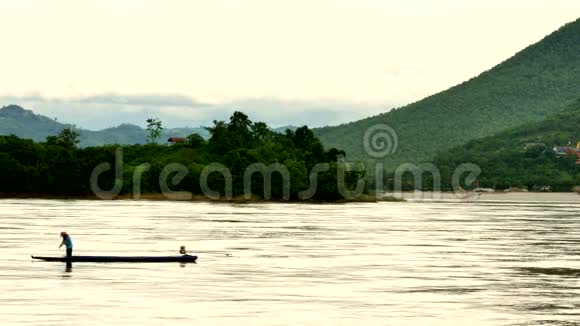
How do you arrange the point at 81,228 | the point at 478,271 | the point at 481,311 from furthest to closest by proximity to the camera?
the point at 81,228 < the point at 478,271 < the point at 481,311

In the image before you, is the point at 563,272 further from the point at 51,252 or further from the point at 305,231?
the point at 305,231

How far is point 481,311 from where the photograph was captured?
50.5 m

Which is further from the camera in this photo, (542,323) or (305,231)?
(305,231)

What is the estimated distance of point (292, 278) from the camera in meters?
62.4

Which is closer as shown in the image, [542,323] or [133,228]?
[542,323]

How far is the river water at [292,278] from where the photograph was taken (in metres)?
48.0

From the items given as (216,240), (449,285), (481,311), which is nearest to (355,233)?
(216,240)

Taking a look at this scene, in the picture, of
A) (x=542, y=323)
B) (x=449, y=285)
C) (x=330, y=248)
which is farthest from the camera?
(x=330, y=248)

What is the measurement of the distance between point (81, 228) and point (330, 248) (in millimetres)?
27719

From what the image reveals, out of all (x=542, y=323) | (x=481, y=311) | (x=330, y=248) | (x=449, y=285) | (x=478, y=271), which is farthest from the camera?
(x=330, y=248)

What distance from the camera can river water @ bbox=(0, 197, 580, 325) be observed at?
4797 centimetres

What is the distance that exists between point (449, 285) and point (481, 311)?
1013 centimetres

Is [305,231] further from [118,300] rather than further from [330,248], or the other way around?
[118,300]

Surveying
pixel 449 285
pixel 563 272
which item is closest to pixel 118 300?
pixel 449 285
